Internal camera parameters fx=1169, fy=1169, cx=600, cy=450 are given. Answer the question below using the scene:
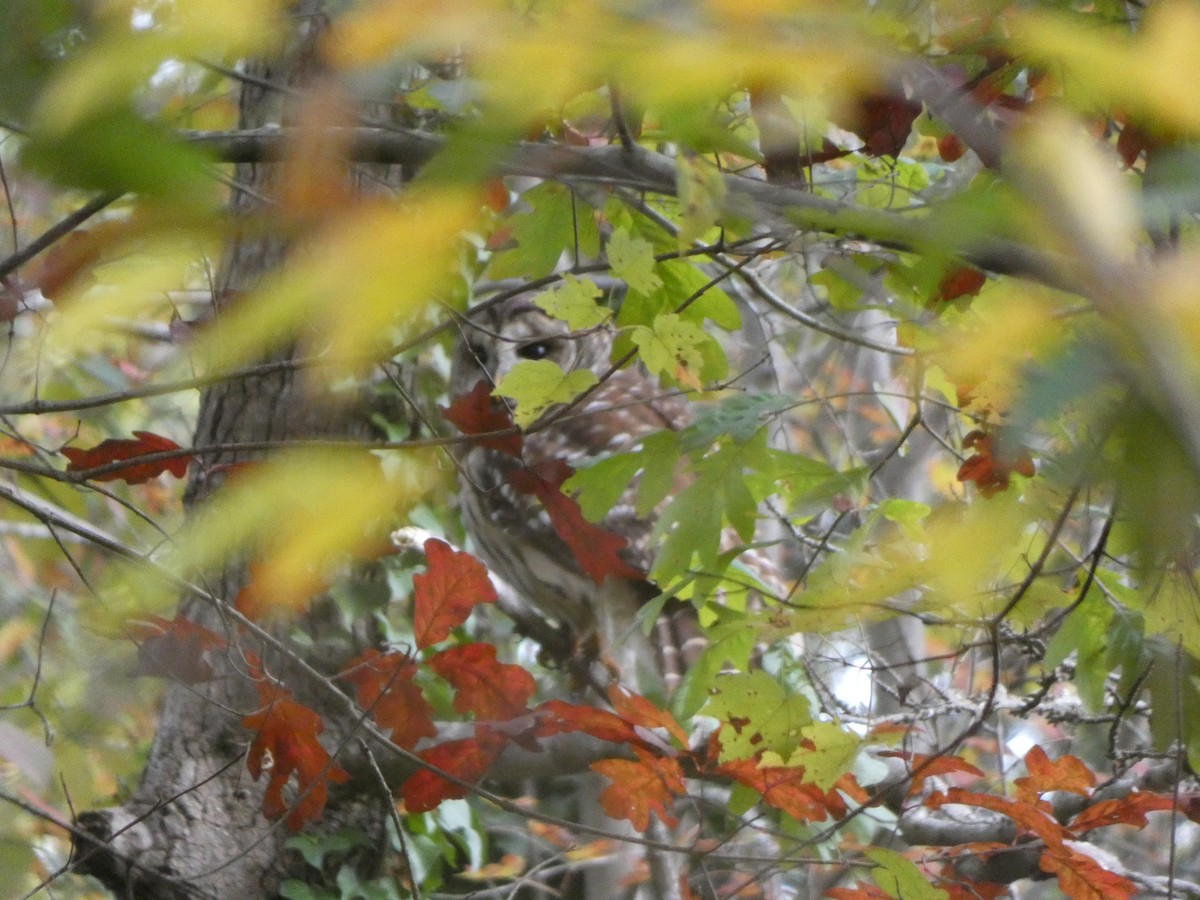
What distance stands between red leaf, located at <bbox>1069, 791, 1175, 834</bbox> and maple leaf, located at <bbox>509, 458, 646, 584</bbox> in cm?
73

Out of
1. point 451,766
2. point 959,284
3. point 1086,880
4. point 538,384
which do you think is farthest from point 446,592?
point 1086,880

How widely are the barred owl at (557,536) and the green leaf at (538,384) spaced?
173cm

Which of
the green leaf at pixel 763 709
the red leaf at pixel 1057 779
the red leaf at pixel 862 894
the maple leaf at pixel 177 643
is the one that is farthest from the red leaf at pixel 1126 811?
the maple leaf at pixel 177 643

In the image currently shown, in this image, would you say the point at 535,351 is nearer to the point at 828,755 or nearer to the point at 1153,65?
the point at 828,755

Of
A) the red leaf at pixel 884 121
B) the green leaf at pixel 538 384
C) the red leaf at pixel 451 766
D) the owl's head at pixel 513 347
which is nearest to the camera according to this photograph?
the red leaf at pixel 884 121

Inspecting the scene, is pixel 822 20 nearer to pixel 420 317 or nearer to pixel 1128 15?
pixel 1128 15

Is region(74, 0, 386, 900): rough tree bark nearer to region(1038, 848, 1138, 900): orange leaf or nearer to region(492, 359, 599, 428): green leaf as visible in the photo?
region(492, 359, 599, 428): green leaf

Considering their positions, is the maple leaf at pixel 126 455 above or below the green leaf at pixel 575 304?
below

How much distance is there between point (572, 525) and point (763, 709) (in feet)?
1.30

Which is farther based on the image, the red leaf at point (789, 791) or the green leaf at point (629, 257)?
the red leaf at point (789, 791)

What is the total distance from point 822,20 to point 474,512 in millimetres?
2928

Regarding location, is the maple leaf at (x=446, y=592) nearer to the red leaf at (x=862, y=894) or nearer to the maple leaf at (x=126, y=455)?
the maple leaf at (x=126, y=455)

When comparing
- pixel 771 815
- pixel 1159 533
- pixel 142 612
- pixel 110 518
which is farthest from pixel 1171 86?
pixel 110 518

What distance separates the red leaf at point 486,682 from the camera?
180cm
